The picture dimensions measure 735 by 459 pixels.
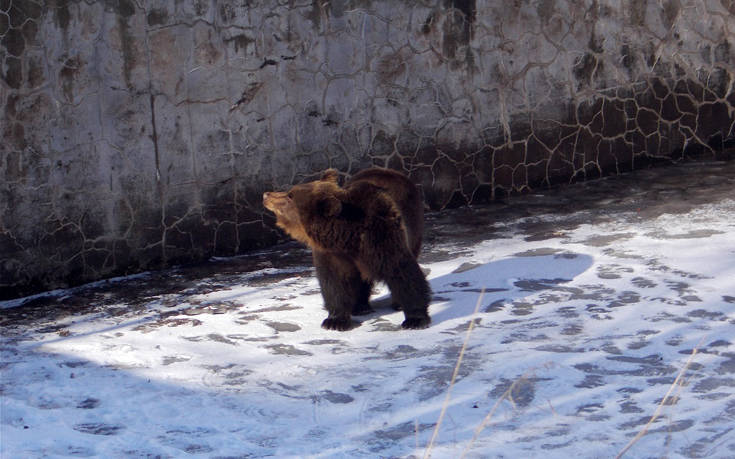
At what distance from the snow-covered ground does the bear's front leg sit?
94 mm

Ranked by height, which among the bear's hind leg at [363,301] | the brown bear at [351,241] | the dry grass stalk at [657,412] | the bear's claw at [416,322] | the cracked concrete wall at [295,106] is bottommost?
the dry grass stalk at [657,412]

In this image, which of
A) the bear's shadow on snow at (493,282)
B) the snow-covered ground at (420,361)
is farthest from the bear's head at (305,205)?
the bear's shadow on snow at (493,282)

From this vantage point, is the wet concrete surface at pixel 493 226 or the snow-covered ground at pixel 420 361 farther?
the wet concrete surface at pixel 493 226

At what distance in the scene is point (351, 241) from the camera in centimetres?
551

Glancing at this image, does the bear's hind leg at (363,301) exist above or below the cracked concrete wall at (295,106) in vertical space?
below

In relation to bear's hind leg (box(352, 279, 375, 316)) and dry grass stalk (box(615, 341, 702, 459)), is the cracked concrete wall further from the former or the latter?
dry grass stalk (box(615, 341, 702, 459))

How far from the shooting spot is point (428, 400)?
4621mm

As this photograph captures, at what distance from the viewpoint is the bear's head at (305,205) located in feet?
18.0

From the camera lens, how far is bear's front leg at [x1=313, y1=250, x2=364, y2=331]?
5664 mm

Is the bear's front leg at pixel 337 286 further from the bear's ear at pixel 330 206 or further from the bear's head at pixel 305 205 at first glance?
the bear's ear at pixel 330 206

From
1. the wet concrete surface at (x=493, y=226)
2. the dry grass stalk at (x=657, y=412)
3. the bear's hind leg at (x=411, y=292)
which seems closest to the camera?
the dry grass stalk at (x=657, y=412)

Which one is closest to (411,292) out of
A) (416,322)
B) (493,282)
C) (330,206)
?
(416,322)

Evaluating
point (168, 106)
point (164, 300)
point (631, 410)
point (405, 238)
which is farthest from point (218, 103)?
point (631, 410)

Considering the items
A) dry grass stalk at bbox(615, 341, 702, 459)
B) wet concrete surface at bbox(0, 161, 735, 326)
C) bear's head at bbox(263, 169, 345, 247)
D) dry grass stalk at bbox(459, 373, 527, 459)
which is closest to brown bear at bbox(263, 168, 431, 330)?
bear's head at bbox(263, 169, 345, 247)
